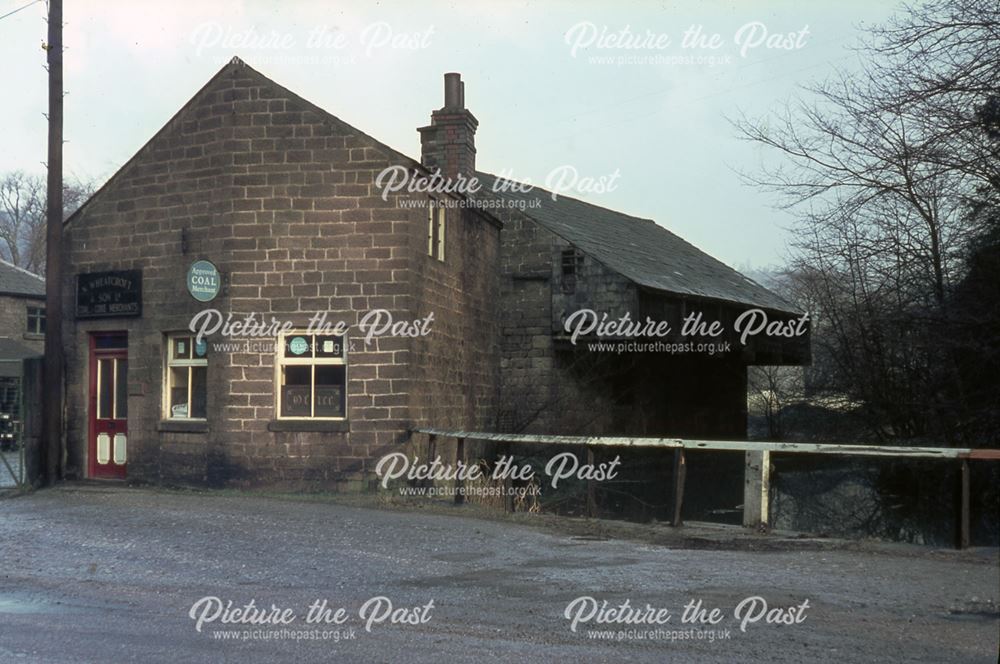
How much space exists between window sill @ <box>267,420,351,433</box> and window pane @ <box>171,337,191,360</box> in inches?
82.5

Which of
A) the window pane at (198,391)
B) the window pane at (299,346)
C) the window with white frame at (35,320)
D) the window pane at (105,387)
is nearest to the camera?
the window pane at (299,346)

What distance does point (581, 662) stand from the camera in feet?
19.2

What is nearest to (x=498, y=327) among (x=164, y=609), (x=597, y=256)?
(x=597, y=256)

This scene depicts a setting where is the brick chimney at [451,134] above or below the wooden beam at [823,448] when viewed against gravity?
above

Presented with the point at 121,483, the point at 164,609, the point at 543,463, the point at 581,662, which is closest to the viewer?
the point at 581,662

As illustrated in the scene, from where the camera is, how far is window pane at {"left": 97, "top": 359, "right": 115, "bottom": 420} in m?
17.0

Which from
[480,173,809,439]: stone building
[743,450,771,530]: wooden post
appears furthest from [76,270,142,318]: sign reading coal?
A: [743,450,771,530]: wooden post

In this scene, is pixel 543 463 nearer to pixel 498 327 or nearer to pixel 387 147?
pixel 498 327

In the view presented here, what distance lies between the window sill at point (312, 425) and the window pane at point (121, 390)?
11.0 feet

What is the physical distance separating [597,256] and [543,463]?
450cm

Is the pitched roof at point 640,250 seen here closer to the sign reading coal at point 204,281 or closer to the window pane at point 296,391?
the window pane at point 296,391

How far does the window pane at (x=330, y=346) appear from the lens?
1530 centimetres

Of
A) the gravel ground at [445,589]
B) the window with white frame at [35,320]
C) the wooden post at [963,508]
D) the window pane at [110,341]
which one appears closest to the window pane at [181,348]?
the window pane at [110,341]

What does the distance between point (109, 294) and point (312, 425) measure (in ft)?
14.6
